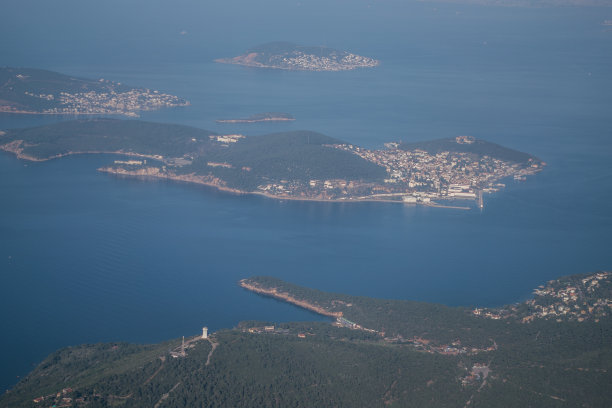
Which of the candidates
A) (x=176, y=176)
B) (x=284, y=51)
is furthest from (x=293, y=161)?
(x=284, y=51)

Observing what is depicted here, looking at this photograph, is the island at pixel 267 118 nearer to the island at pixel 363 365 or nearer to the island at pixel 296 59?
the island at pixel 296 59

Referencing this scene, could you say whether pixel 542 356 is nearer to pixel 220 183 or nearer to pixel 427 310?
pixel 427 310

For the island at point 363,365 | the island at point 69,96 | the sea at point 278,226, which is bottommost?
the island at point 363,365

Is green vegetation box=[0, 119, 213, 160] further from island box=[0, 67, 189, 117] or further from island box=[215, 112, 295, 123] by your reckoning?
island box=[0, 67, 189, 117]

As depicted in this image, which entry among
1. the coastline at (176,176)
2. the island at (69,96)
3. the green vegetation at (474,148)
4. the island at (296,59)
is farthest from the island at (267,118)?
the island at (296,59)

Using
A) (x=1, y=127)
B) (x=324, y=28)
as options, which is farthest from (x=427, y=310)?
(x=324, y=28)
